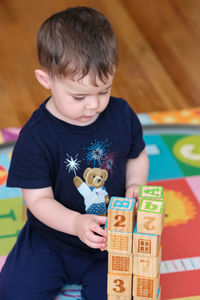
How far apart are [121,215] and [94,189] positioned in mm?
268

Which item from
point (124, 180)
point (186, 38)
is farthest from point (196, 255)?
point (186, 38)

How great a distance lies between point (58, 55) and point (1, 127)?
2.87 feet

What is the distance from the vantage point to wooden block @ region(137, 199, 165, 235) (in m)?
0.73

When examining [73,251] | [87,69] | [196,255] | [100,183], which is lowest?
[196,255]

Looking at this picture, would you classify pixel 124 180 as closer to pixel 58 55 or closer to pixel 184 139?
pixel 58 55

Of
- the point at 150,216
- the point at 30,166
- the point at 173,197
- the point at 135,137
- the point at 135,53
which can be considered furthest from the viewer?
the point at 135,53

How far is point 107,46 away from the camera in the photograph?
2.84ft

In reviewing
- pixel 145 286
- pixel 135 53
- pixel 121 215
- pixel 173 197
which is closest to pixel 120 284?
pixel 145 286

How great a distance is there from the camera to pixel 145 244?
75 cm

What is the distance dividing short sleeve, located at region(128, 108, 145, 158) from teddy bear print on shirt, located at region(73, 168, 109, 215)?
0.11 meters

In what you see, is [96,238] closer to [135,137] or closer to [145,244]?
[145,244]

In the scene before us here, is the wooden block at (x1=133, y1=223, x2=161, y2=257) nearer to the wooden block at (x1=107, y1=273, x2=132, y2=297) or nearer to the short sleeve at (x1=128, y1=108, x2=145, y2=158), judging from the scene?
the wooden block at (x1=107, y1=273, x2=132, y2=297)

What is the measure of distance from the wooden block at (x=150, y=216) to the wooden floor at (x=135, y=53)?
1.03 m

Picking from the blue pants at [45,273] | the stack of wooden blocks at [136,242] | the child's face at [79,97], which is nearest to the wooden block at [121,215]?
the stack of wooden blocks at [136,242]
